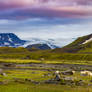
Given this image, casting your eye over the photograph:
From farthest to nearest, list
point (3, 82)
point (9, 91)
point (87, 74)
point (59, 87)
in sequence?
point (87, 74) → point (3, 82) → point (59, 87) → point (9, 91)

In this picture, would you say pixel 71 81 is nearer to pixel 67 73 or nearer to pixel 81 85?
pixel 81 85

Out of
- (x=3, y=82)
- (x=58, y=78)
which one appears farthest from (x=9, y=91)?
(x=58, y=78)

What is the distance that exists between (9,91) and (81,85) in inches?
879

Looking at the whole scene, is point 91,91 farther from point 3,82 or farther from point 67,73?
point 67,73

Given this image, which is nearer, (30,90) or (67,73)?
(30,90)

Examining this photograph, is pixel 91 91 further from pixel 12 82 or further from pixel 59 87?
pixel 12 82

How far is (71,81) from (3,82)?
21.7 m

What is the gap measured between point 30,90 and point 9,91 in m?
5.83

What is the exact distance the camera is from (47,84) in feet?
252

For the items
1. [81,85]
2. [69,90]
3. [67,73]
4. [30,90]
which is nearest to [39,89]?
[30,90]

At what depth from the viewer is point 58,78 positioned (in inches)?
3182

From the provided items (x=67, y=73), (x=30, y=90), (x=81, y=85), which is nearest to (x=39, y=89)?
(x=30, y=90)

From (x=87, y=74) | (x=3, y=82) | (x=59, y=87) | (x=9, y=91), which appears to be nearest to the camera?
(x=9, y=91)

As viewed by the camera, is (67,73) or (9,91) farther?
(67,73)
